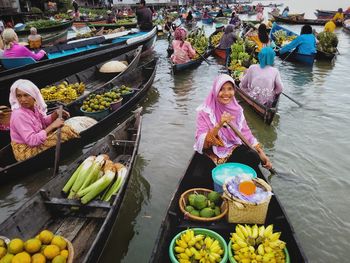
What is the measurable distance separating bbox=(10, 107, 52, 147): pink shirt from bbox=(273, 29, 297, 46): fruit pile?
13.0 metres

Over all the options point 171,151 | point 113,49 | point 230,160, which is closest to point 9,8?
point 113,49

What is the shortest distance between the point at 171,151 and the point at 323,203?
3.22 meters

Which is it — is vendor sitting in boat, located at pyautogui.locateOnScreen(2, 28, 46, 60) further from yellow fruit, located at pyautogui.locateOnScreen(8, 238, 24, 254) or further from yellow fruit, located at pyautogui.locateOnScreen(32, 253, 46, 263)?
yellow fruit, located at pyautogui.locateOnScreen(32, 253, 46, 263)

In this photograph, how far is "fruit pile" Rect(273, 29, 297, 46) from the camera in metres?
14.7

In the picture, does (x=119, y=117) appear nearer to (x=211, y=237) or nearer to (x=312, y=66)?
(x=211, y=237)

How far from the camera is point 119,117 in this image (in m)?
7.38

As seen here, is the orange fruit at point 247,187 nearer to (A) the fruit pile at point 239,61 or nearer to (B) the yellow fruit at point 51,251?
(B) the yellow fruit at point 51,251

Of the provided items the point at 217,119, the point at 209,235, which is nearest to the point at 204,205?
the point at 209,235

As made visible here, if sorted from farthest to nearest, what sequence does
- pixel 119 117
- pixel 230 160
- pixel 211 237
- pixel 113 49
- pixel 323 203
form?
pixel 113 49 < pixel 119 117 < pixel 323 203 < pixel 230 160 < pixel 211 237

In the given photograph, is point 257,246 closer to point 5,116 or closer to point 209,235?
point 209,235

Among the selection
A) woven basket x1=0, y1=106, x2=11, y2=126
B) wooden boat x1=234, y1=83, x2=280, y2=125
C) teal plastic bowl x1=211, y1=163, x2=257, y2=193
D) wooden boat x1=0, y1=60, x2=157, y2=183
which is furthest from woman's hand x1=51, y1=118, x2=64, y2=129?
wooden boat x1=234, y1=83, x2=280, y2=125

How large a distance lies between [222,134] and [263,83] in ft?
10.4

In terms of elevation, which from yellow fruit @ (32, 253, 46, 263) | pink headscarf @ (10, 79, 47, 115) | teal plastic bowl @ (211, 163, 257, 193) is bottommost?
yellow fruit @ (32, 253, 46, 263)

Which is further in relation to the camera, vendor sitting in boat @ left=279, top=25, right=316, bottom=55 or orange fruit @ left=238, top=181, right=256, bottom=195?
vendor sitting in boat @ left=279, top=25, right=316, bottom=55
